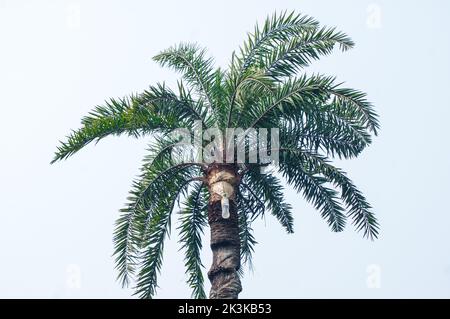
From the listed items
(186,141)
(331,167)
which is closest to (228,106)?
(186,141)

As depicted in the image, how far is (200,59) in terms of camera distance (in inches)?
1003

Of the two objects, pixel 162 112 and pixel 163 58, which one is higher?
pixel 163 58

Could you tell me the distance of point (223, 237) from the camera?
22578 millimetres

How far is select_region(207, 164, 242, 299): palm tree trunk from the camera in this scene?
2206cm

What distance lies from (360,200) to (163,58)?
619cm

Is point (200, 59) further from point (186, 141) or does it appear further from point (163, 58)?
point (186, 141)

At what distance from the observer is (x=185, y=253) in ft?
82.4

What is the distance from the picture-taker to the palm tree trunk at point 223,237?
72.4 feet
